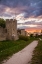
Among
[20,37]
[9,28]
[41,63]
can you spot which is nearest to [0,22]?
[9,28]

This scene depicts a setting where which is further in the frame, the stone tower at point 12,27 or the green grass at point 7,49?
the stone tower at point 12,27

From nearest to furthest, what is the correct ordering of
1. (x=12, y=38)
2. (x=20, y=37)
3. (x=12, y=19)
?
(x=12, y=38) < (x=20, y=37) < (x=12, y=19)

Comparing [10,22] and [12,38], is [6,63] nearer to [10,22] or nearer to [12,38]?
[12,38]

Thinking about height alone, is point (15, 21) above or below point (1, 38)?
above

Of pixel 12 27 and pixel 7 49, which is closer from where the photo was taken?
pixel 7 49

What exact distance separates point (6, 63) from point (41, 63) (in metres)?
2.21

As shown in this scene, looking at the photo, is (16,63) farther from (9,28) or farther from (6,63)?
(9,28)

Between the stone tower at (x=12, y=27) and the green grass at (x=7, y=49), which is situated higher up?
the stone tower at (x=12, y=27)

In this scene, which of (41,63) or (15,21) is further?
(15,21)

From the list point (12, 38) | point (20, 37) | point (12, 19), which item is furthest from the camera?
point (12, 19)

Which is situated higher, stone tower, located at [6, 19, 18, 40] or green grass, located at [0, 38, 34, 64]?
stone tower, located at [6, 19, 18, 40]

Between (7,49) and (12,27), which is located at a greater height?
(12,27)

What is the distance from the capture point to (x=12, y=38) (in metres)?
43.4

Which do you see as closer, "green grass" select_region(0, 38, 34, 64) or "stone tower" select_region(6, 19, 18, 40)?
"green grass" select_region(0, 38, 34, 64)
